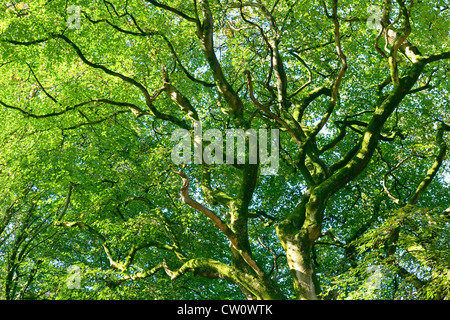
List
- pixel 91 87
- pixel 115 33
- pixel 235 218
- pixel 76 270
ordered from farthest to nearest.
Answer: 1. pixel 91 87
2. pixel 115 33
3. pixel 76 270
4. pixel 235 218

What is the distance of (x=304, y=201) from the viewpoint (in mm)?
10258

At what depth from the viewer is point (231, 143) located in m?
13.1

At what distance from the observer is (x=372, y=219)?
15.5 meters

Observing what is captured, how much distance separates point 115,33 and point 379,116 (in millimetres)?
7033

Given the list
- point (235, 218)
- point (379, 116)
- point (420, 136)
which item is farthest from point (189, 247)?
point (420, 136)

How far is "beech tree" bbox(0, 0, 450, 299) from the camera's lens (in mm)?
9117

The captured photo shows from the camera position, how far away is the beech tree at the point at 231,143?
912 cm

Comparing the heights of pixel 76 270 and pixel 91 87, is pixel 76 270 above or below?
below
